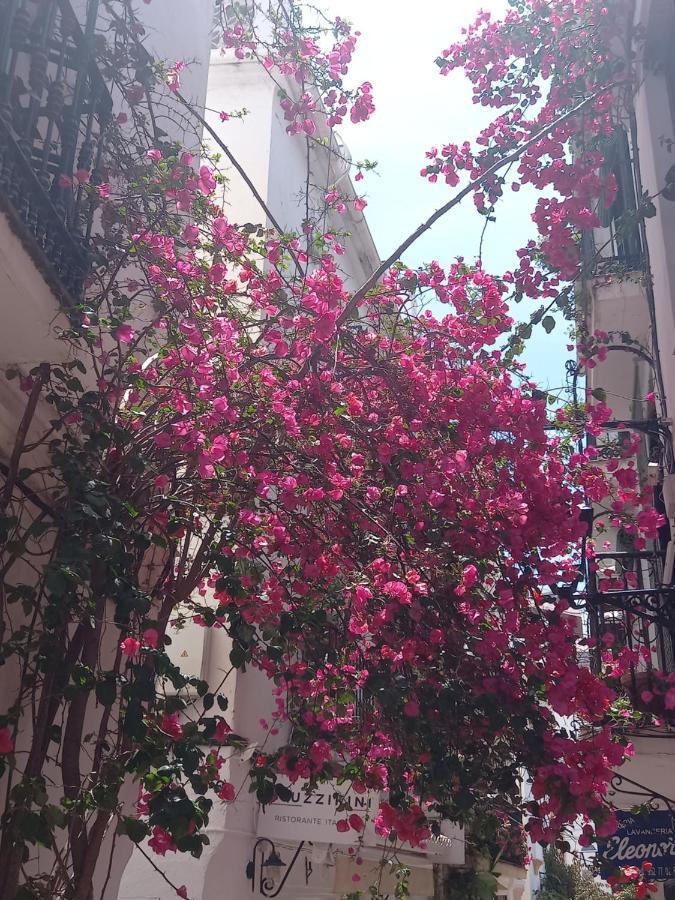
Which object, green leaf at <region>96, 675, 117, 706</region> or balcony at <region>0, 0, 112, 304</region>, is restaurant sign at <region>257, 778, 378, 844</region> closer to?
green leaf at <region>96, 675, 117, 706</region>

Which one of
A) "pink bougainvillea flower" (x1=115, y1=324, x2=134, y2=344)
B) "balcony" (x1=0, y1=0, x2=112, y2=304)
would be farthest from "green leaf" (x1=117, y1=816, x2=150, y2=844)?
"balcony" (x1=0, y1=0, x2=112, y2=304)

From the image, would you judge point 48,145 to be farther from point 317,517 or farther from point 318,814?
point 318,814

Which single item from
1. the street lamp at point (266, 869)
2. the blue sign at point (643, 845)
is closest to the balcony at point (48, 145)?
the street lamp at point (266, 869)

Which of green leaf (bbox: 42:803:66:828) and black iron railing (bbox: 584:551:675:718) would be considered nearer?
green leaf (bbox: 42:803:66:828)

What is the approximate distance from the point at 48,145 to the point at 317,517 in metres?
2.53

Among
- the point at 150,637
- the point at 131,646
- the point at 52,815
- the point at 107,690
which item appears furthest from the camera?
the point at 150,637

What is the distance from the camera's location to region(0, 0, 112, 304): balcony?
3.82m

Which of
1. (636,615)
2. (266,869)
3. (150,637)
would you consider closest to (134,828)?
(150,637)

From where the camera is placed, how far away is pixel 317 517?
17.3ft

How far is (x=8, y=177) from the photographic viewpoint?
3.71 meters

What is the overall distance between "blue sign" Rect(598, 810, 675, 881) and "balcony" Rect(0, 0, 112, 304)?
20.5ft

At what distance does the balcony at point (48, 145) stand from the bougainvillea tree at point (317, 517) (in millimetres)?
186

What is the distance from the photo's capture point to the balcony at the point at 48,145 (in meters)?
3.82


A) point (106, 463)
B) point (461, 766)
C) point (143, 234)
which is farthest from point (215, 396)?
point (461, 766)
